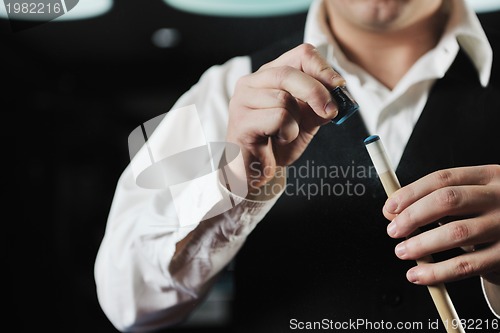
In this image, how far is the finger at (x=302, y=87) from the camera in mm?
1075

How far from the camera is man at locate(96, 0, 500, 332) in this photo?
1147 mm

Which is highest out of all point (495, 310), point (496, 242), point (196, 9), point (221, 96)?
point (196, 9)

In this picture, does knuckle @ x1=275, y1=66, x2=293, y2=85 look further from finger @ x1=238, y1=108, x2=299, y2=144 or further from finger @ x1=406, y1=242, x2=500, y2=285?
finger @ x1=406, y1=242, x2=500, y2=285

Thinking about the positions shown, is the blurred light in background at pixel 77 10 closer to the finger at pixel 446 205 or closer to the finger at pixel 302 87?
the finger at pixel 302 87

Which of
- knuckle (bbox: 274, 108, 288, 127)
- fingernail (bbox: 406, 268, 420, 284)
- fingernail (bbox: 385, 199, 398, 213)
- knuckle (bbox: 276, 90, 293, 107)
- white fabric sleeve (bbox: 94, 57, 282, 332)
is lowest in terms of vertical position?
fingernail (bbox: 406, 268, 420, 284)

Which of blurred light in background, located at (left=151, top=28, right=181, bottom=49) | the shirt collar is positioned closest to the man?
the shirt collar

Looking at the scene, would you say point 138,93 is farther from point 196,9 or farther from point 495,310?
point 495,310

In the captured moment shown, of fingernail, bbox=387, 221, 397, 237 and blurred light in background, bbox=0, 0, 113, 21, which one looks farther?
blurred light in background, bbox=0, 0, 113, 21

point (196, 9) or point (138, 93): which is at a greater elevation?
point (196, 9)

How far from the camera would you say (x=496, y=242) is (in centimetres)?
110

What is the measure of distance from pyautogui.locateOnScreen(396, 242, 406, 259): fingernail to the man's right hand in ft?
0.79

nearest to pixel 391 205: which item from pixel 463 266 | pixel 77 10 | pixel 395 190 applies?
pixel 395 190

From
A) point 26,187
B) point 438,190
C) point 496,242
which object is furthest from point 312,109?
point 26,187

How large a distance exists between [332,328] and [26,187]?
25.5 inches
